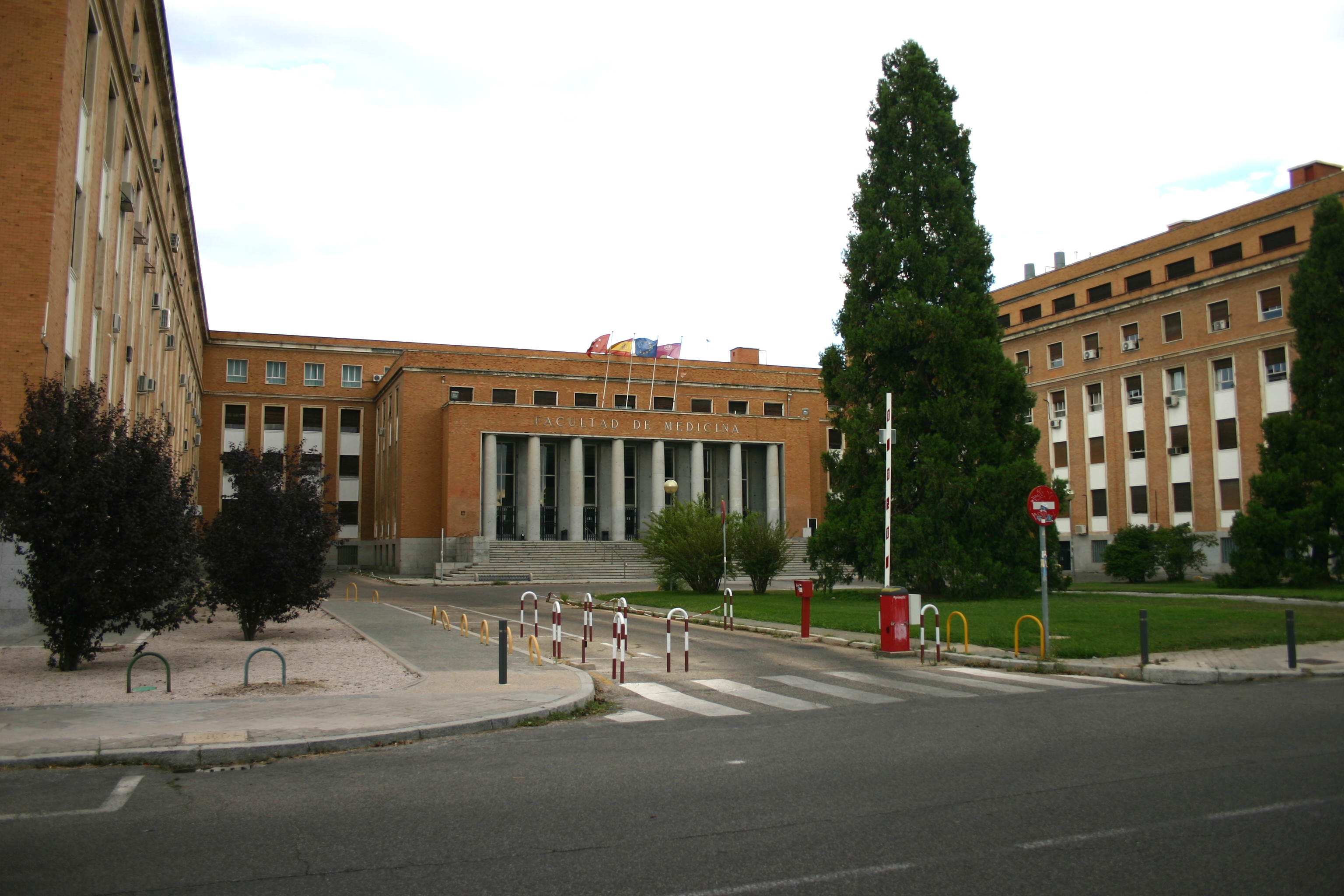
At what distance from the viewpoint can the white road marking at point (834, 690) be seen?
11812 millimetres

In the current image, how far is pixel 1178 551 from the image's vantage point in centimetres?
4075

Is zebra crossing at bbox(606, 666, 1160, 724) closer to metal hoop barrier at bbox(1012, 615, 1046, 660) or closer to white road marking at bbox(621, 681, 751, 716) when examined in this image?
white road marking at bbox(621, 681, 751, 716)

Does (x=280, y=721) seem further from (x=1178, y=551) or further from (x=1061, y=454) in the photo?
(x=1061, y=454)

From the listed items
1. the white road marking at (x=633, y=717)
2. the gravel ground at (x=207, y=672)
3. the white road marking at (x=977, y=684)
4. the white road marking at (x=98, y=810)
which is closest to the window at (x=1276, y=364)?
the white road marking at (x=977, y=684)

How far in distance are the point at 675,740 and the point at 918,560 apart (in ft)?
67.1

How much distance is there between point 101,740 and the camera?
8.84 metres

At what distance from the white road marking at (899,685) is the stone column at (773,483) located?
5189 centimetres

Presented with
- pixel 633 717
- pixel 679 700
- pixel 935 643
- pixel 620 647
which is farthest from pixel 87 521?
pixel 935 643

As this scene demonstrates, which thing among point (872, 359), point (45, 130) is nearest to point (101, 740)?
point (45, 130)

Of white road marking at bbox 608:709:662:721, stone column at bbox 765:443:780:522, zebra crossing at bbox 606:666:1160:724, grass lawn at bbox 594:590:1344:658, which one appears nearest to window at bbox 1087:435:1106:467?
stone column at bbox 765:443:780:522

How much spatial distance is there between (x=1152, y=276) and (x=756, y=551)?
30.7m

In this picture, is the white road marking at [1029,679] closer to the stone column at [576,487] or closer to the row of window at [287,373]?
the stone column at [576,487]

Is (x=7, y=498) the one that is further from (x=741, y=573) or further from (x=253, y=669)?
(x=741, y=573)

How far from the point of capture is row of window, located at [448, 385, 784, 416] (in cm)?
6512
